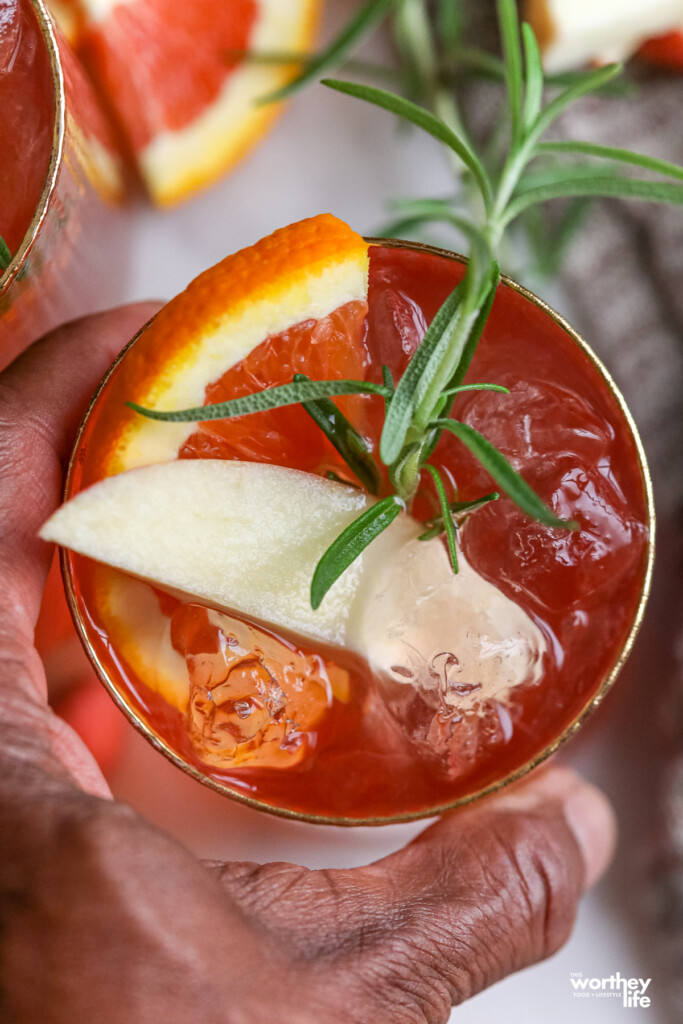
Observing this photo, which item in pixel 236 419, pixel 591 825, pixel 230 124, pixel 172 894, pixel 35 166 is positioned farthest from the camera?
pixel 230 124

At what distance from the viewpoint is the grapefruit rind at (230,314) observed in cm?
64

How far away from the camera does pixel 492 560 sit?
73 cm

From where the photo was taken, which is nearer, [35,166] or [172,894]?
[172,894]

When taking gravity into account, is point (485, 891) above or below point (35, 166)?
below

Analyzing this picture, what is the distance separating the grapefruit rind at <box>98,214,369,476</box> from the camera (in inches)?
25.2

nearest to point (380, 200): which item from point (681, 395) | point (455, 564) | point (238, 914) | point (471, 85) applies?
point (471, 85)

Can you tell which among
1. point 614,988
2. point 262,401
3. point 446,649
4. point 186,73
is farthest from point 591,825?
point 186,73

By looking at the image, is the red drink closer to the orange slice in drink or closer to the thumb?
the orange slice in drink

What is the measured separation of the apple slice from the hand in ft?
0.50

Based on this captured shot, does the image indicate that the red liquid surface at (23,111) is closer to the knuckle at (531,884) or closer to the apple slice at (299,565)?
the apple slice at (299,565)

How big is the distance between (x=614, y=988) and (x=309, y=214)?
1025 mm

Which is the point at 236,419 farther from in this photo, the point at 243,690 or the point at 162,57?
the point at 162,57

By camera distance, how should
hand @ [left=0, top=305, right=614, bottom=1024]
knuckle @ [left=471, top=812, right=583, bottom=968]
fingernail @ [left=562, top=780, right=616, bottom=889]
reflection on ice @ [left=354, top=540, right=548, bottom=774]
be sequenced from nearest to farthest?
hand @ [left=0, top=305, right=614, bottom=1024] → reflection on ice @ [left=354, top=540, right=548, bottom=774] → knuckle @ [left=471, top=812, right=583, bottom=968] → fingernail @ [left=562, top=780, right=616, bottom=889]

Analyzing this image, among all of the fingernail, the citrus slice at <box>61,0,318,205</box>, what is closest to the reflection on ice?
the fingernail
